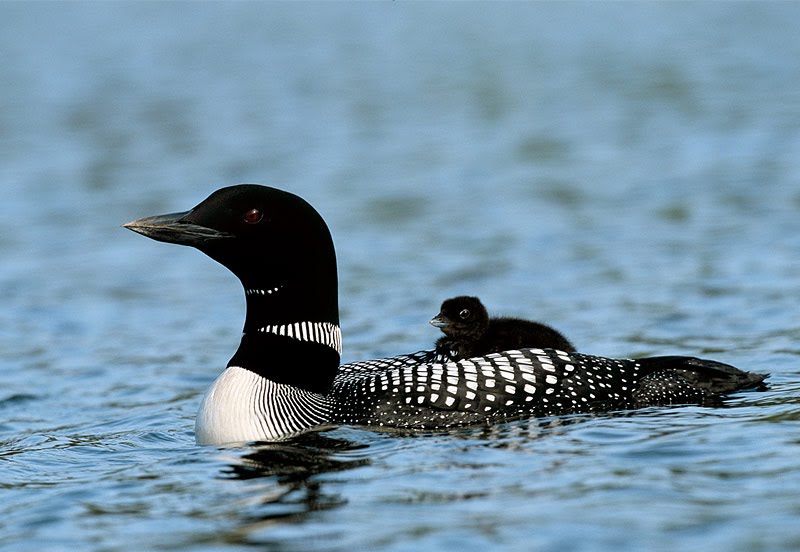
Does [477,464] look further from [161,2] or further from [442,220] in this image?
[161,2]

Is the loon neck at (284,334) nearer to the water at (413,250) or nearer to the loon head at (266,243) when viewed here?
the loon head at (266,243)

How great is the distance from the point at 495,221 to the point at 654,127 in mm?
Result: 4085

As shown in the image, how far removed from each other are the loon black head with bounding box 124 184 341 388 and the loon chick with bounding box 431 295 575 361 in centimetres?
55

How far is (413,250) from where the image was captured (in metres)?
10.0

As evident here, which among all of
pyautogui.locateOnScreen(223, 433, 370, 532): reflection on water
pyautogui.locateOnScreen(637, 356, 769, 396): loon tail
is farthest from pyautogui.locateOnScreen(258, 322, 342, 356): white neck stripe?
pyautogui.locateOnScreen(637, 356, 769, 396): loon tail

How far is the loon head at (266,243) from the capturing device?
5.45m

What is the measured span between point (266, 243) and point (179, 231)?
Result: 1.07 ft

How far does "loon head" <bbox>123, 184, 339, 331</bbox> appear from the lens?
545cm

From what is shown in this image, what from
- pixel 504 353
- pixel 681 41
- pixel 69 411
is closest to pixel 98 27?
pixel 681 41

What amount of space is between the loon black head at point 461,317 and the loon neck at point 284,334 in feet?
1.90

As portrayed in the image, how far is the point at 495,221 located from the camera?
10.8 metres

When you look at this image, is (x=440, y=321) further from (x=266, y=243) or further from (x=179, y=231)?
(x=179, y=231)

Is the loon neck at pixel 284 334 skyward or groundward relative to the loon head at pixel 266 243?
groundward

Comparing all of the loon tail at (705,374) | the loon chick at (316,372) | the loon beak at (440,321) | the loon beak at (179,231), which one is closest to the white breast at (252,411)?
the loon chick at (316,372)
